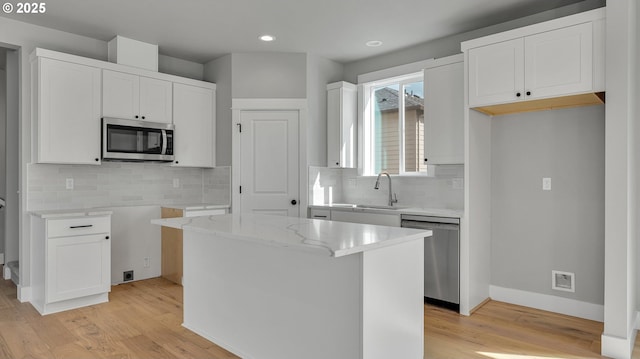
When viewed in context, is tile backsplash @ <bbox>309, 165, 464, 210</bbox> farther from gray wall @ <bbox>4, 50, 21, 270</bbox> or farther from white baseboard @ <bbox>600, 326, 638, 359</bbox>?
gray wall @ <bbox>4, 50, 21, 270</bbox>

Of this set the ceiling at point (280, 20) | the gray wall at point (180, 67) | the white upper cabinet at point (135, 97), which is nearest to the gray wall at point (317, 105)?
the ceiling at point (280, 20)

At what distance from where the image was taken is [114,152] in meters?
4.10

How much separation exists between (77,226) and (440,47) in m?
3.96

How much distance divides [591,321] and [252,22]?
3951 mm

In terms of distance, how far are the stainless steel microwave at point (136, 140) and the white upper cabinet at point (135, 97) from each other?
3.2 inches

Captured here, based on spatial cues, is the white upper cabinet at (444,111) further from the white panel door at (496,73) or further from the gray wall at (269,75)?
the gray wall at (269,75)

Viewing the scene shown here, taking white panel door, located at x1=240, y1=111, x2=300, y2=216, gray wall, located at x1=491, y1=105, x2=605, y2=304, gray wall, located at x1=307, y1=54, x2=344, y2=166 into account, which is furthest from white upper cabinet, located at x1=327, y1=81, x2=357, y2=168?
gray wall, located at x1=491, y1=105, x2=605, y2=304

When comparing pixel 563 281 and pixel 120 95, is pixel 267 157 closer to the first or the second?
pixel 120 95

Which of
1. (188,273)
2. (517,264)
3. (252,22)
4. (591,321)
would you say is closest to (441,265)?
(517,264)

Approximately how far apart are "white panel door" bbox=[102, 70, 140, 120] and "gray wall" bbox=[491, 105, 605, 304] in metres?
3.68

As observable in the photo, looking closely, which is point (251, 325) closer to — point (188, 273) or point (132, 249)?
point (188, 273)

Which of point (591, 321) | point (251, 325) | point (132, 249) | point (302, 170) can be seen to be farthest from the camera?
point (302, 170)

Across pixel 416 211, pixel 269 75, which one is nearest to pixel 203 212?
pixel 269 75

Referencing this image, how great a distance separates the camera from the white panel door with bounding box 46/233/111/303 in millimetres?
3459
